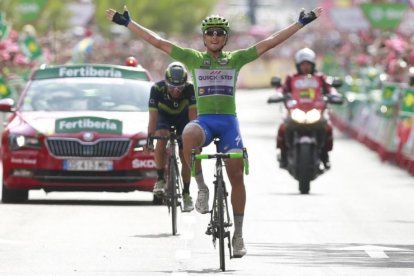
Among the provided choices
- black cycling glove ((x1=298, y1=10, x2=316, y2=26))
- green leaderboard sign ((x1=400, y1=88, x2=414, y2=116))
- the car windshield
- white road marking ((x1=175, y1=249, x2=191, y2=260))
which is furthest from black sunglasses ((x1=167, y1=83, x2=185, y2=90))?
green leaderboard sign ((x1=400, y1=88, x2=414, y2=116))

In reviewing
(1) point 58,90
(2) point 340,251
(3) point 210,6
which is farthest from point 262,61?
(2) point 340,251

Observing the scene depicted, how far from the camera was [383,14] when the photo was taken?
49.5 metres

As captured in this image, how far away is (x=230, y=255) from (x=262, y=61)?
210 ft

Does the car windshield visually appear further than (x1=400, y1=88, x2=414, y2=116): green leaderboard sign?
No

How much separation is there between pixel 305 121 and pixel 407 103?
22.0ft

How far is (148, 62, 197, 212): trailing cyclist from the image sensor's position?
18.1m

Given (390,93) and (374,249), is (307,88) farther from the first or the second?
(390,93)

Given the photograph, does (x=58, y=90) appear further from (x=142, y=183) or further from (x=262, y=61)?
(x=262, y=61)

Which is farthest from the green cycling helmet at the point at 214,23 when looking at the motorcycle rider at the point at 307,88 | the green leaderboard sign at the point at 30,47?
the green leaderboard sign at the point at 30,47

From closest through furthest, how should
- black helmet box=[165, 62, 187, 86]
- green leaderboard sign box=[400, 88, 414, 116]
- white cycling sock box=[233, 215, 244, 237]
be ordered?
white cycling sock box=[233, 215, 244, 237] < black helmet box=[165, 62, 187, 86] < green leaderboard sign box=[400, 88, 414, 116]

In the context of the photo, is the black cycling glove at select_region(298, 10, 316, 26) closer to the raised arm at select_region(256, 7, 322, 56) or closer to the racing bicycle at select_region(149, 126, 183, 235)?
the raised arm at select_region(256, 7, 322, 56)

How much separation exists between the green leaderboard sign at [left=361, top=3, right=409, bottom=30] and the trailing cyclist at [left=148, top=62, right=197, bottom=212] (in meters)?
31.2

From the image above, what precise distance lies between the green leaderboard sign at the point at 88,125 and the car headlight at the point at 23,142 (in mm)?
270

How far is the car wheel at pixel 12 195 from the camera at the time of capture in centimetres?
2108
